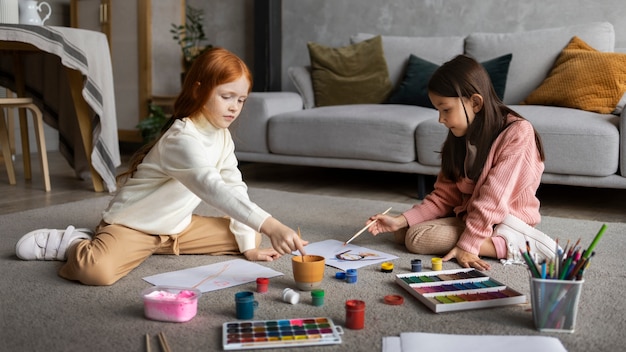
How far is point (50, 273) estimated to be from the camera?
1858 millimetres

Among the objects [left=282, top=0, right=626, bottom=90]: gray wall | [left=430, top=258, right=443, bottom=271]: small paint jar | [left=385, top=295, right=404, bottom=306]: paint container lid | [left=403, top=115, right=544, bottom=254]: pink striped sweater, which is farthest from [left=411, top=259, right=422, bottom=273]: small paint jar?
[left=282, top=0, right=626, bottom=90]: gray wall

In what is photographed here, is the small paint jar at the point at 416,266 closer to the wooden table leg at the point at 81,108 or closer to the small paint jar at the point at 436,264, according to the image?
the small paint jar at the point at 436,264

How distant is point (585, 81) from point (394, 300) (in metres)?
2.00

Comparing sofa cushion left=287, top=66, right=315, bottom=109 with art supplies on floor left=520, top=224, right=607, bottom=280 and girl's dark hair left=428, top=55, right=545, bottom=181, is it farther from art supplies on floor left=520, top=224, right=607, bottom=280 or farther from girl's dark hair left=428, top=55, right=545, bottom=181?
art supplies on floor left=520, top=224, right=607, bottom=280

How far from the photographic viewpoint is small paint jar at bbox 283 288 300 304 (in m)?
1.58

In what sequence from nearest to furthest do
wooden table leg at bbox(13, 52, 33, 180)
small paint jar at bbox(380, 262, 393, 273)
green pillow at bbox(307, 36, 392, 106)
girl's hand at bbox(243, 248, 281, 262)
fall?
small paint jar at bbox(380, 262, 393, 273)
girl's hand at bbox(243, 248, 281, 262)
wooden table leg at bbox(13, 52, 33, 180)
green pillow at bbox(307, 36, 392, 106)

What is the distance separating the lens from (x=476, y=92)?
76.3 inches

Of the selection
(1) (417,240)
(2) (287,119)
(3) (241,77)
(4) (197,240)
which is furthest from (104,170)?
(1) (417,240)

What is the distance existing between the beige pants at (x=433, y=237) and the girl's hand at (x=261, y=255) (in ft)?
1.41

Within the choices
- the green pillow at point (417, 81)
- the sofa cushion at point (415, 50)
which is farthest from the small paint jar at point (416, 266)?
the sofa cushion at point (415, 50)

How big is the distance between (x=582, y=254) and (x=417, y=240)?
2.34ft

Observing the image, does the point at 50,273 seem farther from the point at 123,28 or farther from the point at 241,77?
the point at 123,28

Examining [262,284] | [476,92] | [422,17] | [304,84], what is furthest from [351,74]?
[262,284]

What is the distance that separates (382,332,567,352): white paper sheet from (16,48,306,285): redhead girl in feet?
1.70
